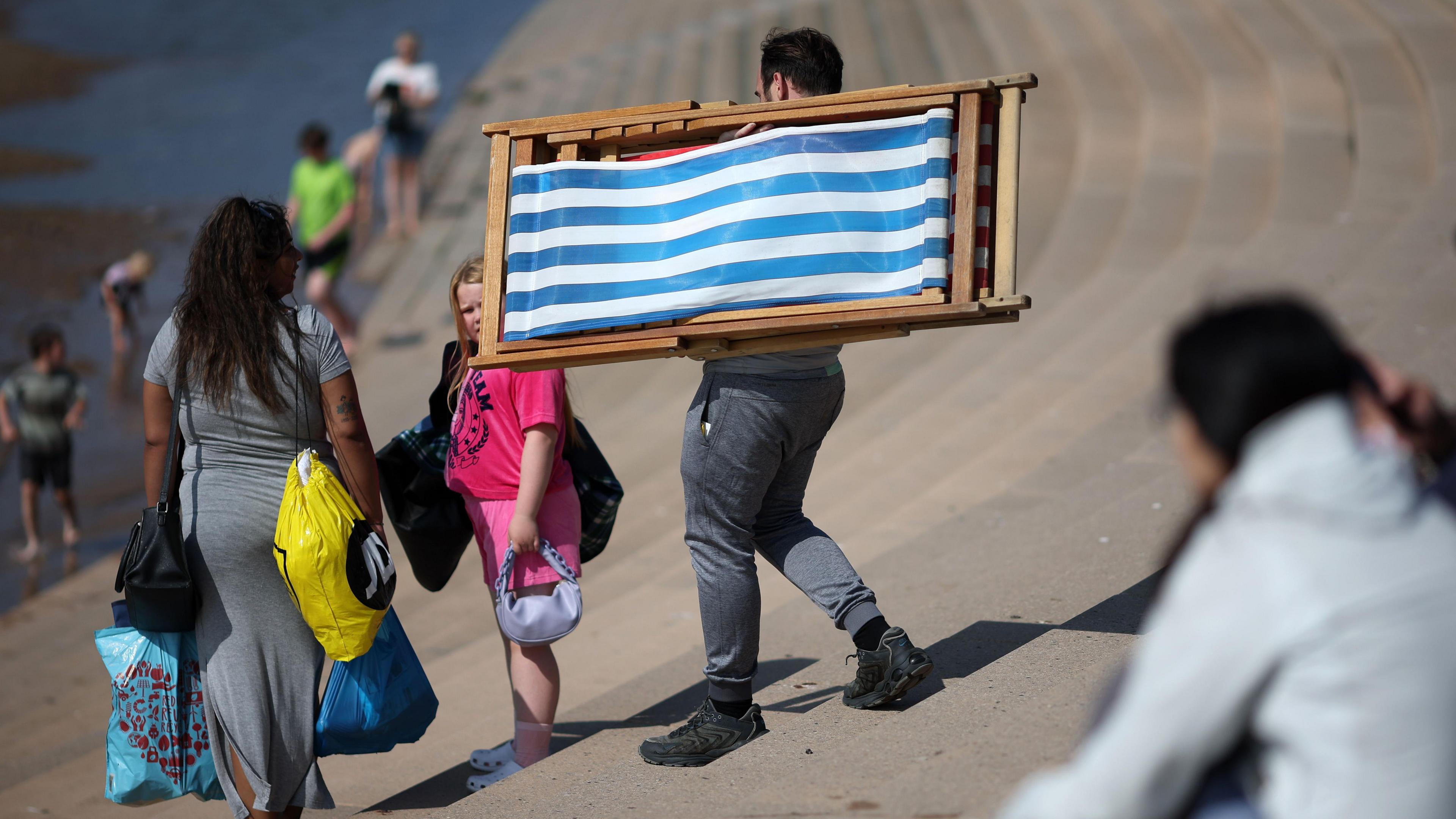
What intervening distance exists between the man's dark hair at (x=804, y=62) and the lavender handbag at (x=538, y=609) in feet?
4.67

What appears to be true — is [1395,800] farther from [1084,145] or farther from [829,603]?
[1084,145]

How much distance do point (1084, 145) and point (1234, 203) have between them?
192cm

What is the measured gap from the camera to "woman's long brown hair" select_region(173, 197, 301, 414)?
9.62 feet

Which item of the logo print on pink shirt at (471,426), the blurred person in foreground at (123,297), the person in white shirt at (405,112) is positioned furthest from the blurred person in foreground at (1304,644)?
the person in white shirt at (405,112)

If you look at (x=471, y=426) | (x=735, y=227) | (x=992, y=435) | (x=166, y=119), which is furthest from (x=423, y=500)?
(x=166, y=119)

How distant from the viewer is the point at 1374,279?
612 cm

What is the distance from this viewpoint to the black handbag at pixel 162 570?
9.54ft

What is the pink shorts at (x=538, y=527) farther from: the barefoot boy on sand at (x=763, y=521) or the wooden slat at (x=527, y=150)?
the wooden slat at (x=527, y=150)

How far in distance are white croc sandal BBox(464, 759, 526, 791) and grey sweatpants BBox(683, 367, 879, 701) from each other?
75 cm

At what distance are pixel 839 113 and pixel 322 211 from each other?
300 inches

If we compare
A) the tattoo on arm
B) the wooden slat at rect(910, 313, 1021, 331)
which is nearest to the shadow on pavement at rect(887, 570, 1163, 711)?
the wooden slat at rect(910, 313, 1021, 331)

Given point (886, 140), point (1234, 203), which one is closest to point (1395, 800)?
point (886, 140)

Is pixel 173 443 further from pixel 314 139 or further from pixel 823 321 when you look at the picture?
pixel 314 139

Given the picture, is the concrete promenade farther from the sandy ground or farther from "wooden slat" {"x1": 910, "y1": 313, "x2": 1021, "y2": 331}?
the sandy ground
